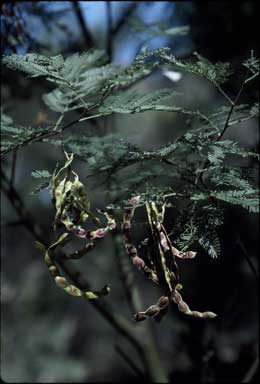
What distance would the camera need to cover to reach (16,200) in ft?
5.81

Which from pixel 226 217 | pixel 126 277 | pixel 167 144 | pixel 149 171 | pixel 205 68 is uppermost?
pixel 205 68

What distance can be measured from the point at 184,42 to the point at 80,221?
1410 millimetres

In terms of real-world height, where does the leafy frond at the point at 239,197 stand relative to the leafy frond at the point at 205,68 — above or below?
below

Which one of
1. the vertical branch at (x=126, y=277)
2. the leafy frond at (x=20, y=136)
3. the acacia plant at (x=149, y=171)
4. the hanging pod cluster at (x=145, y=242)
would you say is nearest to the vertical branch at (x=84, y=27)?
the vertical branch at (x=126, y=277)

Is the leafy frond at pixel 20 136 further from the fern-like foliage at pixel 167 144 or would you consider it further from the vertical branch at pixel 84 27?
the vertical branch at pixel 84 27

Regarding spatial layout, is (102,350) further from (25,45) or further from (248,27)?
(25,45)

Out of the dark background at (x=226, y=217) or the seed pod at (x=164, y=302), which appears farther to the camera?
the dark background at (x=226, y=217)

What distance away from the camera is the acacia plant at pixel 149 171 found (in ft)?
2.78

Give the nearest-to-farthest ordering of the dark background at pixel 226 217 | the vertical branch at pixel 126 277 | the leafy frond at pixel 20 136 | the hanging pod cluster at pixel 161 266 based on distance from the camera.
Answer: the hanging pod cluster at pixel 161 266
the leafy frond at pixel 20 136
the dark background at pixel 226 217
the vertical branch at pixel 126 277

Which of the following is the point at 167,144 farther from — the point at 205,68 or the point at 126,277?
the point at 126,277

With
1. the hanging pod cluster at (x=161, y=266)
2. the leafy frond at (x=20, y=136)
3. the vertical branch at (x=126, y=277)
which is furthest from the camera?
the vertical branch at (x=126, y=277)

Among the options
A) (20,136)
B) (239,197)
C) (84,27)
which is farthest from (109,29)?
(239,197)

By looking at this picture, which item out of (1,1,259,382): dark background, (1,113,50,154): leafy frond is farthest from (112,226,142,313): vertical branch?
(1,113,50,154): leafy frond

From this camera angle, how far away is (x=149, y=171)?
119 cm
